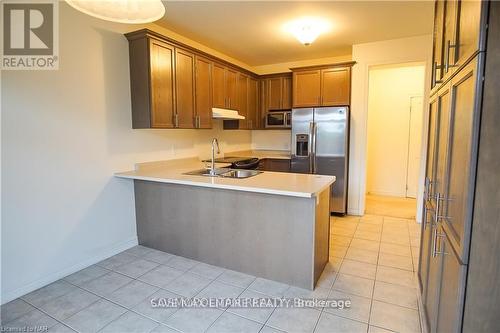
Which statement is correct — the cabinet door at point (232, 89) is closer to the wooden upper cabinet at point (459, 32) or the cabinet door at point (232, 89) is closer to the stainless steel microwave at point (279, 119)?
the stainless steel microwave at point (279, 119)

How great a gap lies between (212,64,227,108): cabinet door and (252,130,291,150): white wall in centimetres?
166

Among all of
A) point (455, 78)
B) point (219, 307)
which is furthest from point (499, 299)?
point (219, 307)

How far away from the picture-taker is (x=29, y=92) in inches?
90.5

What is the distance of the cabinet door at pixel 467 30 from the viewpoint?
98 cm

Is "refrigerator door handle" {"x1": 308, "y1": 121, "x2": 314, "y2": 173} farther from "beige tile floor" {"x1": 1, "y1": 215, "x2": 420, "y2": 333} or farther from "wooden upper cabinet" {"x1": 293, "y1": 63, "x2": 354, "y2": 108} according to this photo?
"beige tile floor" {"x1": 1, "y1": 215, "x2": 420, "y2": 333}

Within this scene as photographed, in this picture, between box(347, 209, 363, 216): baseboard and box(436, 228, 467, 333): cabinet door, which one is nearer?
box(436, 228, 467, 333): cabinet door

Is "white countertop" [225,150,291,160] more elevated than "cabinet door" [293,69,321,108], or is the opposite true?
"cabinet door" [293,69,321,108]

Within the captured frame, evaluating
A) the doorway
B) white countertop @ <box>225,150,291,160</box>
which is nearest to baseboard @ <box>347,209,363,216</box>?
the doorway

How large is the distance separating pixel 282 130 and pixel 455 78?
423 cm

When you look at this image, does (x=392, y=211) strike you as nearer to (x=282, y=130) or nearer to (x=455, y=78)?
(x=282, y=130)

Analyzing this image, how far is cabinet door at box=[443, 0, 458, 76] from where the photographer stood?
52.2 inches

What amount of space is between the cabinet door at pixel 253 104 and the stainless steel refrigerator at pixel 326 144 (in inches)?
33.4

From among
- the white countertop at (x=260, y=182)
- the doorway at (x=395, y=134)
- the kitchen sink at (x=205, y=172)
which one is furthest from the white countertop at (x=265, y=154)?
the white countertop at (x=260, y=182)

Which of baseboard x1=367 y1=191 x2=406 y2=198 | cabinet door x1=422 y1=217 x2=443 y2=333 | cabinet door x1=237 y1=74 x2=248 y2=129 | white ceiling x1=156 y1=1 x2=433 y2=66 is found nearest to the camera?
cabinet door x1=422 y1=217 x2=443 y2=333
